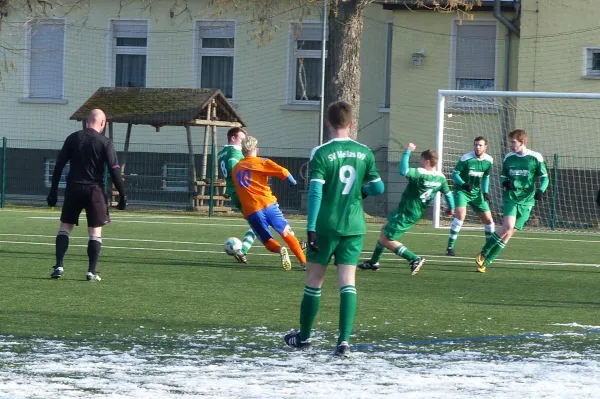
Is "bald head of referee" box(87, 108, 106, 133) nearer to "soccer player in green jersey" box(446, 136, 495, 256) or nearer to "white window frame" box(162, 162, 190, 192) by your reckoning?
"soccer player in green jersey" box(446, 136, 495, 256)

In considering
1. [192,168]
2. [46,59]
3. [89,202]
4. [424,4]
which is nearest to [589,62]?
[424,4]

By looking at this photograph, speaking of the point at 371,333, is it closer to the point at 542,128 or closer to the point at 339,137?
the point at 339,137

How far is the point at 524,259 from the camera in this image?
17250 mm

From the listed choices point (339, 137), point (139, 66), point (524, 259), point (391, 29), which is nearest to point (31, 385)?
point (339, 137)

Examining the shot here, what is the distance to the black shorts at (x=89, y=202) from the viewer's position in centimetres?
1252

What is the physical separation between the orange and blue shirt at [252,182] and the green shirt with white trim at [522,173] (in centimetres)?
A: 333

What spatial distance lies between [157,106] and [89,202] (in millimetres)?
16389

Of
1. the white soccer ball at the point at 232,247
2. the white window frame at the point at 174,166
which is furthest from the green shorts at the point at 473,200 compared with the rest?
the white window frame at the point at 174,166

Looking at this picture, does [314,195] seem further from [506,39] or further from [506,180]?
[506,39]

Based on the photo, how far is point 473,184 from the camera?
57.2ft

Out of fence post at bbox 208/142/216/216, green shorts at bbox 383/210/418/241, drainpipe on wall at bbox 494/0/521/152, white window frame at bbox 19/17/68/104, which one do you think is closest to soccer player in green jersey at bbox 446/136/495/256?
green shorts at bbox 383/210/418/241

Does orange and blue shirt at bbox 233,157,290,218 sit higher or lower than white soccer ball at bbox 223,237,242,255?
higher

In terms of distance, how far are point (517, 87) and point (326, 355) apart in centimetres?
2125

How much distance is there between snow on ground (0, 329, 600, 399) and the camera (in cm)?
676
